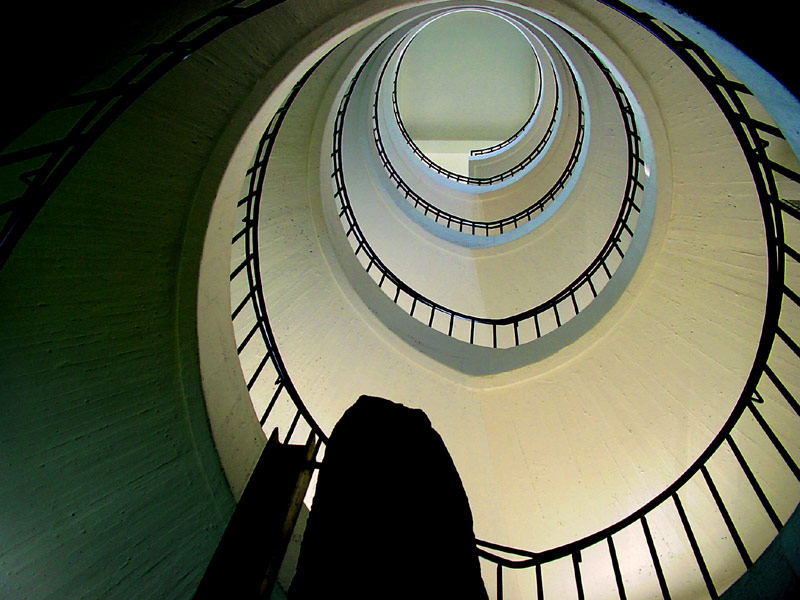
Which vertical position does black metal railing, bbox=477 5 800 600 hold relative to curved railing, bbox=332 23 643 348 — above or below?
below

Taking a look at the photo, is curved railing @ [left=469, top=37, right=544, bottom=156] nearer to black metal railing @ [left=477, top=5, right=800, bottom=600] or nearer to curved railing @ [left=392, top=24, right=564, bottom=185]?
curved railing @ [left=392, top=24, right=564, bottom=185]

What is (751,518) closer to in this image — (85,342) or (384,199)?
(85,342)

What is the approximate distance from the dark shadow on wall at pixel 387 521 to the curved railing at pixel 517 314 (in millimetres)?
3775

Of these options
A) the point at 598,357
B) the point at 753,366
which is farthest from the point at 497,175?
the point at 753,366

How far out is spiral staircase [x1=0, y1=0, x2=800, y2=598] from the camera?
2.47 m

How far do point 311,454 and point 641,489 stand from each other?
4306mm

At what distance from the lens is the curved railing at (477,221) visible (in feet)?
27.3

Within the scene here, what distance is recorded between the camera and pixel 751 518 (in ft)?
12.9

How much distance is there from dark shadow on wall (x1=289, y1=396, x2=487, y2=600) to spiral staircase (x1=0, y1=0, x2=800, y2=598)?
40.8 inches

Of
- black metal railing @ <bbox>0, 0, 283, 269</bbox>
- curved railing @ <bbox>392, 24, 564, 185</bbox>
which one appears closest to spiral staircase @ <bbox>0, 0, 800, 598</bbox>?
black metal railing @ <bbox>0, 0, 283, 269</bbox>

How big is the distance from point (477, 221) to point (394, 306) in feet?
16.3

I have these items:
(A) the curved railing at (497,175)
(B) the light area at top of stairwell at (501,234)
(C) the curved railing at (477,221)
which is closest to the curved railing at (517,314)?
(B) the light area at top of stairwell at (501,234)

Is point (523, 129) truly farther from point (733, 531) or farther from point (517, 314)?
point (733, 531)

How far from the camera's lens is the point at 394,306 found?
18.5ft
